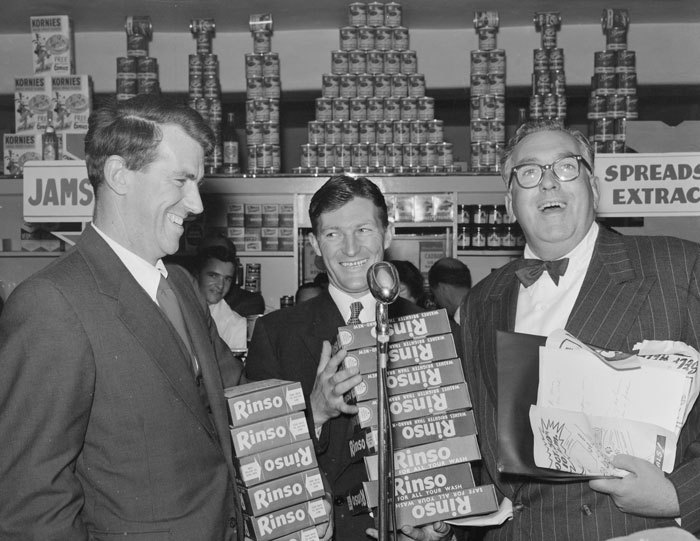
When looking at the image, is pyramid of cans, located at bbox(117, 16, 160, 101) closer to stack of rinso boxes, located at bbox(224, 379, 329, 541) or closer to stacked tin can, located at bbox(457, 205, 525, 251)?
stacked tin can, located at bbox(457, 205, 525, 251)

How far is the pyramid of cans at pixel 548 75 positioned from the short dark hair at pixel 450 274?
1.43 m

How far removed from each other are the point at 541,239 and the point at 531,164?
7.4 inches

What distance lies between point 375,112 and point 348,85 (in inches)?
11.5

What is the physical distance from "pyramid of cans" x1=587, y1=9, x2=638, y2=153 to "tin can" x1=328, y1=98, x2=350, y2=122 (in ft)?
5.86

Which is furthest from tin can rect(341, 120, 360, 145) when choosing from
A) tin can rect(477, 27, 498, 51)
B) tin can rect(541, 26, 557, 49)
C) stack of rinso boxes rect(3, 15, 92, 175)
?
stack of rinso boxes rect(3, 15, 92, 175)

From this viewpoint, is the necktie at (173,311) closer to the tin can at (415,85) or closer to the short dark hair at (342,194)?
the short dark hair at (342,194)

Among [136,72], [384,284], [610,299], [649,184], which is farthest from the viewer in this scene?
[136,72]

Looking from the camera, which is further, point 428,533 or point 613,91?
point 613,91

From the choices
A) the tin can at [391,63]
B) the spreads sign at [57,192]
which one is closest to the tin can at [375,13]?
the tin can at [391,63]

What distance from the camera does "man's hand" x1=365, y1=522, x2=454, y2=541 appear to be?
6.16 ft

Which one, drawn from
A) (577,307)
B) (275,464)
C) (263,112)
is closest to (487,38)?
(263,112)

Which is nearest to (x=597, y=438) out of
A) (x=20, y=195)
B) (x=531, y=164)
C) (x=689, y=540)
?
(x=689, y=540)

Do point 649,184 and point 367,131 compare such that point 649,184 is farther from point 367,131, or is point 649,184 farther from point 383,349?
point 383,349

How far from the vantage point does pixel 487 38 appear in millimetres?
6191
